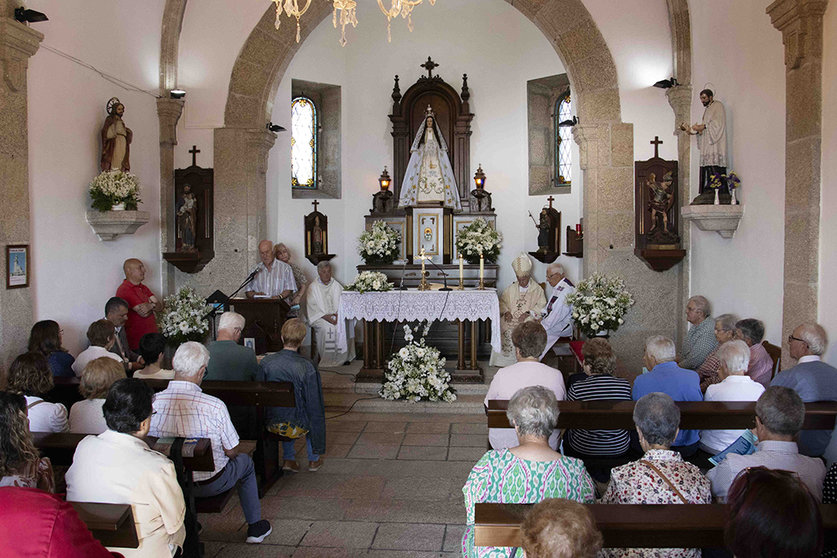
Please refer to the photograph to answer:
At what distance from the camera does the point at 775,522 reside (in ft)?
6.34

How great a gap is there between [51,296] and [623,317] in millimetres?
6266

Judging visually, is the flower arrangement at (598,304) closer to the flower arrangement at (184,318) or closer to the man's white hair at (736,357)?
the man's white hair at (736,357)

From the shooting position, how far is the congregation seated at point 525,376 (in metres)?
4.45

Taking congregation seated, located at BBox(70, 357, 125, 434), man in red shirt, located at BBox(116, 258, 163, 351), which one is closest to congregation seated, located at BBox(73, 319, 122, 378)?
congregation seated, located at BBox(70, 357, 125, 434)

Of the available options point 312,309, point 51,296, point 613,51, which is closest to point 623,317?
point 613,51

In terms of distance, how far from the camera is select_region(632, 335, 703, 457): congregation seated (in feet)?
14.9

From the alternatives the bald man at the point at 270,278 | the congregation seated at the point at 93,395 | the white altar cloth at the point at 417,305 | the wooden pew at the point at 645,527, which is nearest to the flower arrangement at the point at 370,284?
the white altar cloth at the point at 417,305

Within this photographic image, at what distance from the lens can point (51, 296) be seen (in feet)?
22.8

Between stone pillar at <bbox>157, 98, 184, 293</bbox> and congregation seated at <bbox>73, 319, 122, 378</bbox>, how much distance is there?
12.9 ft

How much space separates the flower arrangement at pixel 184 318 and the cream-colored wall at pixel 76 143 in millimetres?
715

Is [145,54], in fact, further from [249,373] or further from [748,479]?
[748,479]

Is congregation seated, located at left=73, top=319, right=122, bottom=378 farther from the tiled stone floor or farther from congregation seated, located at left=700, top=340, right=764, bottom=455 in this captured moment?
congregation seated, located at left=700, top=340, right=764, bottom=455

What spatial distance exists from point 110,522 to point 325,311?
7657 millimetres

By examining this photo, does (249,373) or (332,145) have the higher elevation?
(332,145)
